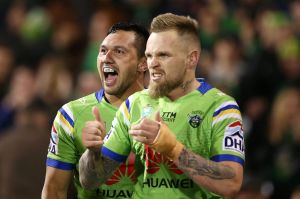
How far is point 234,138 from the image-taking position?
5.09 meters

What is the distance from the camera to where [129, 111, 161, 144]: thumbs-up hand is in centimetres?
485

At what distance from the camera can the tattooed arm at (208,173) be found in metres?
4.92

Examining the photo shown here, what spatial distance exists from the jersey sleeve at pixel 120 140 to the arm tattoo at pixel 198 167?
0.49 m

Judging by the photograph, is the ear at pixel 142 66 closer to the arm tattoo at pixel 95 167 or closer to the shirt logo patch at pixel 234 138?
the arm tattoo at pixel 95 167

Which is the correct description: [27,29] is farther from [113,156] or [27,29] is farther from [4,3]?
[113,156]

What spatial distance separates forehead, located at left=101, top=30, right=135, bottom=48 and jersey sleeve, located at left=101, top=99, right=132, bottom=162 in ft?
2.40

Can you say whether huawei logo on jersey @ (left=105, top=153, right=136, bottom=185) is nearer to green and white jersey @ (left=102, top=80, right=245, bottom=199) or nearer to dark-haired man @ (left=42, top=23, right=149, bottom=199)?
dark-haired man @ (left=42, top=23, right=149, bottom=199)

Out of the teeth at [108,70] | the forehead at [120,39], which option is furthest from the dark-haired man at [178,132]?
the forehead at [120,39]

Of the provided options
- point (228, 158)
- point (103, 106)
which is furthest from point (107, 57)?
point (228, 158)

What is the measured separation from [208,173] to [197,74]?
520cm

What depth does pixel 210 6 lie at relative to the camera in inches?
448

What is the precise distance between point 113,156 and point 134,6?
660 centimetres


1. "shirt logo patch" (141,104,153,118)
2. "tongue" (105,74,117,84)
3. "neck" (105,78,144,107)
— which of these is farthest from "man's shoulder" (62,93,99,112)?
"shirt logo patch" (141,104,153,118)

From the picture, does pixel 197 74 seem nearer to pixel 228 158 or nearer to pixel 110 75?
pixel 110 75
